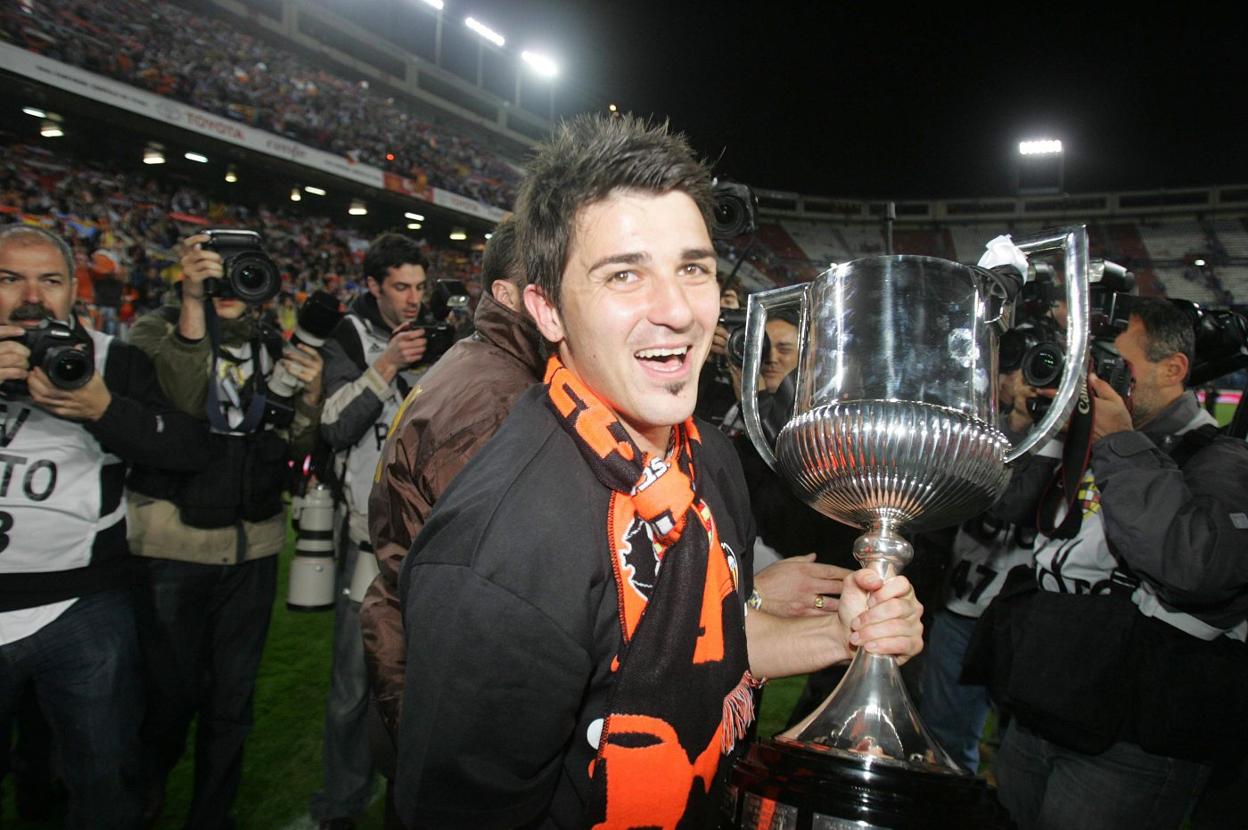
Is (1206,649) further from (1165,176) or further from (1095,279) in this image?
(1165,176)

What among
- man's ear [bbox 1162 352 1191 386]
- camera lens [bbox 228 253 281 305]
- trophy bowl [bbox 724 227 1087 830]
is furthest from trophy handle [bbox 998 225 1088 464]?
camera lens [bbox 228 253 281 305]

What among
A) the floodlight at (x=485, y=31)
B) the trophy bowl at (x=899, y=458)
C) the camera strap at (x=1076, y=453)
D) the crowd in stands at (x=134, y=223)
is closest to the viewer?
the trophy bowl at (x=899, y=458)

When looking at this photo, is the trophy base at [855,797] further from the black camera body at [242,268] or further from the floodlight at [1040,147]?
the floodlight at [1040,147]

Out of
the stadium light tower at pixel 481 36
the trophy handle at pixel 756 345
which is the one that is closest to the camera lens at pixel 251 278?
the trophy handle at pixel 756 345

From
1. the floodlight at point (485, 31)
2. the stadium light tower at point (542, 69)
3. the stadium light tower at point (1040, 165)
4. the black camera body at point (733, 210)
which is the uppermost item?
the floodlight at point (485, 31)

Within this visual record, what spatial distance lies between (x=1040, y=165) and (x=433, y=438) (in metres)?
31.9

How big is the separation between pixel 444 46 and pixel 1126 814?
96.9 feet

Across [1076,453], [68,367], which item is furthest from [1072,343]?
[68,367]

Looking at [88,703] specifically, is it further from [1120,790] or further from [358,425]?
[1120,790]

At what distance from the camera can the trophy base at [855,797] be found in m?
0.92

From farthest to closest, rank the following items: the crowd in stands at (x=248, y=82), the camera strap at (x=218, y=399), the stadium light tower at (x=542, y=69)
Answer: the stadium light tower at (x=542, y=69) < the crowd in stands at (x=248, y=82) < the camera strap at (x=218, y=399)

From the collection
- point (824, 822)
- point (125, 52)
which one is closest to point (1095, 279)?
point (824, 822)

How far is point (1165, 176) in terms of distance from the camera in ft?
99.7

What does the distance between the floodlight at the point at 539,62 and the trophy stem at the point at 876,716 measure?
99.4 feet
